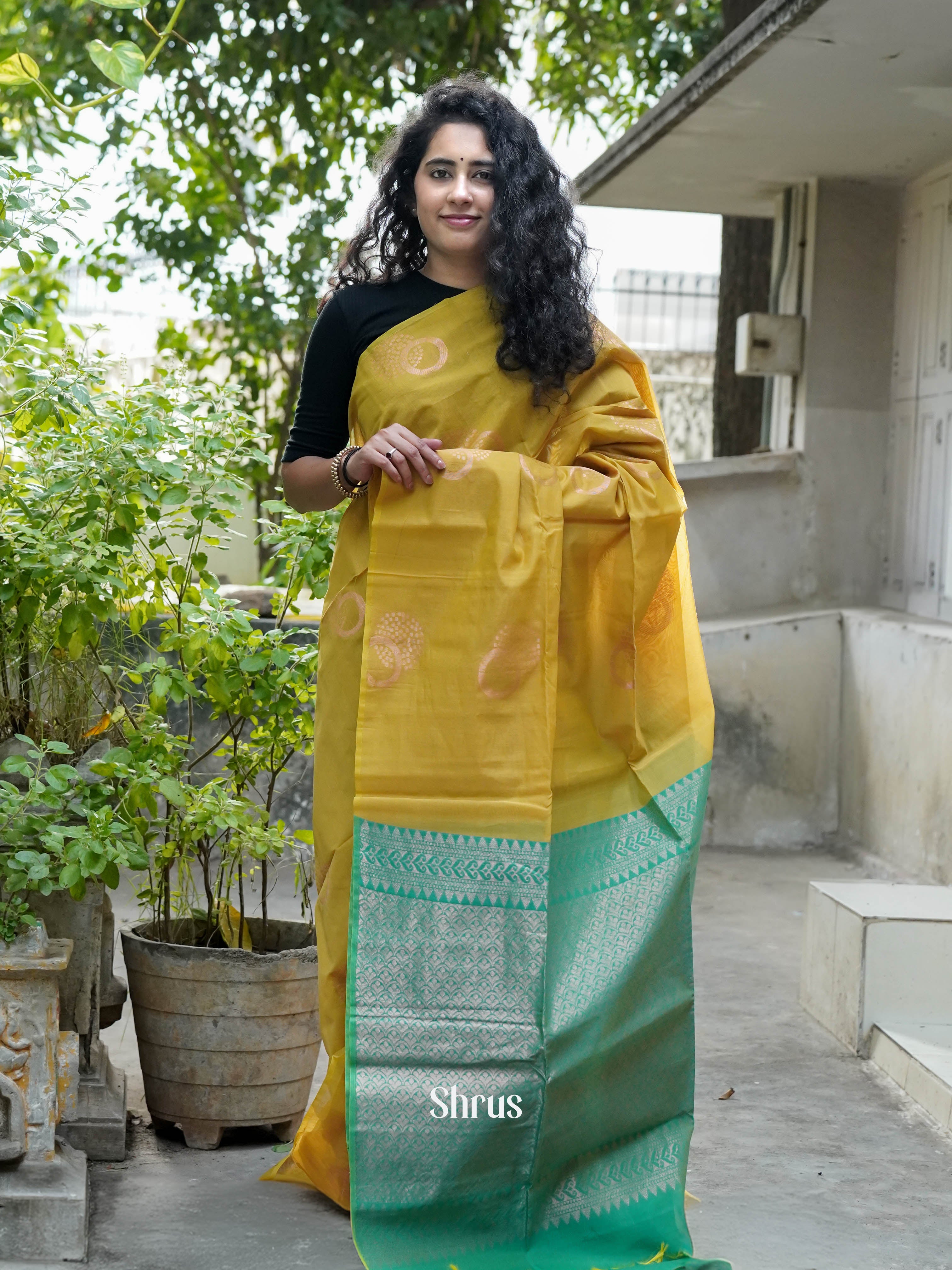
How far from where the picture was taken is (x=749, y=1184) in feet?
8.87

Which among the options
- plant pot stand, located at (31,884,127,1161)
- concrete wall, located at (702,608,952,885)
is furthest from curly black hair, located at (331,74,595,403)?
concrete wall, located at (702,608,952,885)

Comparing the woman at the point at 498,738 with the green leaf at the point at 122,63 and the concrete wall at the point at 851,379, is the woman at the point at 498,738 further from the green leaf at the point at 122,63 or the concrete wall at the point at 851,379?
the concrete wall at the point at 851,379

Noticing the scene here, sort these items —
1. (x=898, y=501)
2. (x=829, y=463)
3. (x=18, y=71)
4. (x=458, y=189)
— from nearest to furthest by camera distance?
(x=458, y=189), (x=18, y=71), (x=898, y=501), (x=829, y=463)

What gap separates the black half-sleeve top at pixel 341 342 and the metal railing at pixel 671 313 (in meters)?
11.7

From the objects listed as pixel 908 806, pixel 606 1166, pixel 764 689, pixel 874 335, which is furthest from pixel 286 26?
pixel 606 1166

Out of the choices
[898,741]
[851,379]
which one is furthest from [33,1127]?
[851,379]

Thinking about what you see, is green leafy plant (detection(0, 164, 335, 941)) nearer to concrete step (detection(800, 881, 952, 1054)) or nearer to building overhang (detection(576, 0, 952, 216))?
concrete step (detection(800, 881, 952, 1054))

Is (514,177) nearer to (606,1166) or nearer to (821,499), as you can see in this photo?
(606,1166)

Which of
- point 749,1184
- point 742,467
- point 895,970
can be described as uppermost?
point 742,467

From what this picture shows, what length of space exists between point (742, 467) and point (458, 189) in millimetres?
4223

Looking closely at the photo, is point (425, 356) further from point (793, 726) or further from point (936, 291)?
point (936, 291)

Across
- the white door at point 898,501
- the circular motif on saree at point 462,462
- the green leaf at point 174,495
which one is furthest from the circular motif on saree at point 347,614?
the white door at point 898,501

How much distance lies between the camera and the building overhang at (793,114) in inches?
178

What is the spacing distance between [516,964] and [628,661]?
513mm
